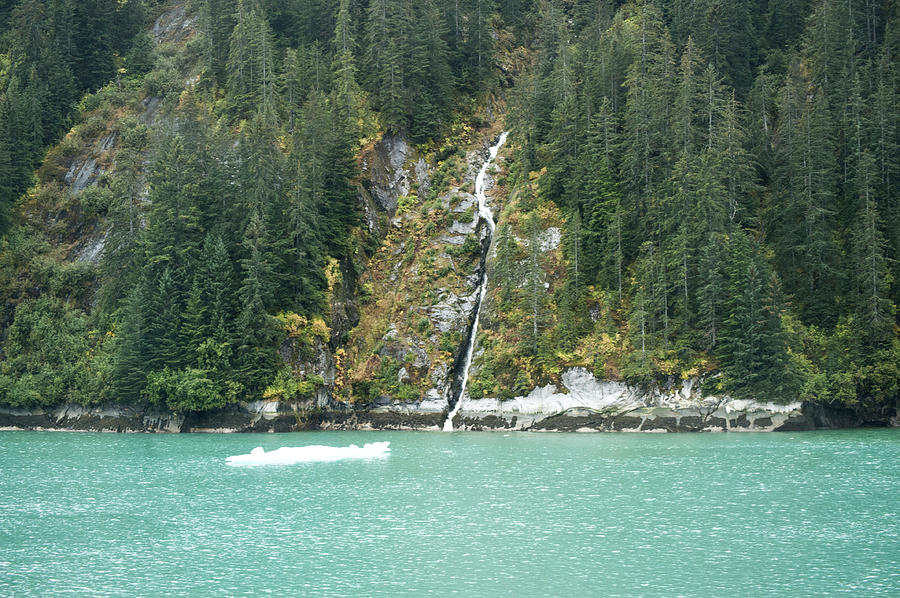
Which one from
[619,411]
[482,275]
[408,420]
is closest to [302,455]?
[408,420]

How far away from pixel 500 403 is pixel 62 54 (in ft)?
233

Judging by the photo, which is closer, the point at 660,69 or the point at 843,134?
the point at 843,134

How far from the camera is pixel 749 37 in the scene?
83.9m

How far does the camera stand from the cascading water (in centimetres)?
6644

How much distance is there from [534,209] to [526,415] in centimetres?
2105

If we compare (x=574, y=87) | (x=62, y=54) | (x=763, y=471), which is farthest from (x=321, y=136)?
(x=763, y=471)

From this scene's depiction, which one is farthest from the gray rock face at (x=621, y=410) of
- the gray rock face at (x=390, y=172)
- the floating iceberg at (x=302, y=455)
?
the gray rock face at (x=390, y=172)

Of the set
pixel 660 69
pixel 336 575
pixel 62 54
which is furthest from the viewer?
pixel 62 54

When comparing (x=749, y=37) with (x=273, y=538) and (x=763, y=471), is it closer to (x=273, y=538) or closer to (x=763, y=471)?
(x=763, y=471)

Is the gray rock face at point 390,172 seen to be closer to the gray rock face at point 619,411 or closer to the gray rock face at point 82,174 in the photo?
the gray rock face at point 619,411

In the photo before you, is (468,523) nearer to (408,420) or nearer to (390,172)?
(408,420)

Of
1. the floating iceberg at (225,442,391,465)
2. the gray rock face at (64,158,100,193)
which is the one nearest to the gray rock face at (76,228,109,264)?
the gray rock face at (64,158,100,193)

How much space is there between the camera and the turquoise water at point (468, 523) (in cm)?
2423

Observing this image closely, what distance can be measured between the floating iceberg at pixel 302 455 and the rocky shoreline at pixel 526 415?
15399mm
